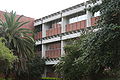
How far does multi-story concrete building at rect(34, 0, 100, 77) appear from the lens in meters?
26.2

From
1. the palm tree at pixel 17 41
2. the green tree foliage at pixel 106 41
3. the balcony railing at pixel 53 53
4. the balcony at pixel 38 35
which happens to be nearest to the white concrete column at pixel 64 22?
the balcony railing at pixel 53 53

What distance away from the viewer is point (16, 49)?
25688 mm

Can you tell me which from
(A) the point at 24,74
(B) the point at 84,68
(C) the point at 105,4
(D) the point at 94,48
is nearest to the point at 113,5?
(C) the point at 105,4

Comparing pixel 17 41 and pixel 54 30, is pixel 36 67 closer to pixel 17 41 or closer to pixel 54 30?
pixel 17 41

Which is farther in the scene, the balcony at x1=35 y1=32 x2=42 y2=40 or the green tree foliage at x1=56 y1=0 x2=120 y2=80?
the balcony at x1=35 y1=32 x2=42 y2=40

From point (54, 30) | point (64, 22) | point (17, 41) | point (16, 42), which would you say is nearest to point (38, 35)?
point (54, 30)

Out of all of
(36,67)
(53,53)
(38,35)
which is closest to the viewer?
(36,67)

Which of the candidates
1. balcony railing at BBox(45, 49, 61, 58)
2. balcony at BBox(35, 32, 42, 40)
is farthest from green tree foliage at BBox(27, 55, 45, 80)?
balcony at BBox(35, 32, 42, 40)

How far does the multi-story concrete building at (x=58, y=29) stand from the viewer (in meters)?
26.2

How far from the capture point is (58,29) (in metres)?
30.0

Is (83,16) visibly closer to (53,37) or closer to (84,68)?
(53,37)

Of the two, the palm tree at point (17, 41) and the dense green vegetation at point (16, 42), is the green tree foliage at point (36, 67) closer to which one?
the dense green vegetation at point (16, 42)

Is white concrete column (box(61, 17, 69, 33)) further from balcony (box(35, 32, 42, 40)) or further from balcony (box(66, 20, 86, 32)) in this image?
balcony (box(35, 32, 42, 40))

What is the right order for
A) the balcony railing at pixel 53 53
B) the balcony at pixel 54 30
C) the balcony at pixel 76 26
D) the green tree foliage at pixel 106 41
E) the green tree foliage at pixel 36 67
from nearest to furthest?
the green tree foliage at pixel 106 41, the balcony at pixel 76 26, the green tree foliage at pixel 36 67, the balcony railing at pixel 53 53, the balcony at pixel 54 30
